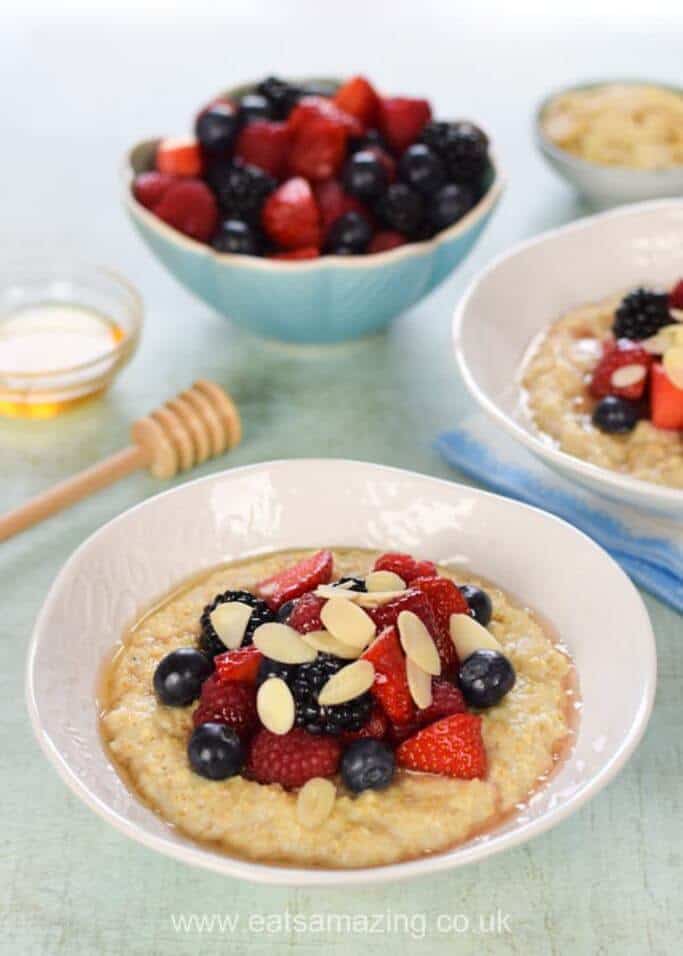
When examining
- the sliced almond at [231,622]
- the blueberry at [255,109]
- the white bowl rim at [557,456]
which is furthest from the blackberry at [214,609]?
the blueberry at [255,109]

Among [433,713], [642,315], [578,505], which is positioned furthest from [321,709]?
[642,315]

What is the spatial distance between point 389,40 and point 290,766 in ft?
10.4

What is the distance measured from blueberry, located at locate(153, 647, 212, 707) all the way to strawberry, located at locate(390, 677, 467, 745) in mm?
280

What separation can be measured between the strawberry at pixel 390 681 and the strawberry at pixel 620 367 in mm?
905

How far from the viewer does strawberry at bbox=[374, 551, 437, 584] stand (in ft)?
6.57

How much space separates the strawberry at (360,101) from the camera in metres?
2.93

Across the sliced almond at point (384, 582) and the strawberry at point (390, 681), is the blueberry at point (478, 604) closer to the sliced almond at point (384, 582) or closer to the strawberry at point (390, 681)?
the sliced almond at point (384, 582)

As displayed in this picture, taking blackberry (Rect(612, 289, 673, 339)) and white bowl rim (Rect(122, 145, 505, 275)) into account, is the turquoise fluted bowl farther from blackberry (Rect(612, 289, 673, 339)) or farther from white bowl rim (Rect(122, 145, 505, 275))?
blackberry (Rect(612, 289, 673, 339))

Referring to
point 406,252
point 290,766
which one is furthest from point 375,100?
point 290,766

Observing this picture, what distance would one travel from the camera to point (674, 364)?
8.13 feet

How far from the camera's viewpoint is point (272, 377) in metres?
2.93

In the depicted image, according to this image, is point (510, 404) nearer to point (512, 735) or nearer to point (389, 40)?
point (512, 735)

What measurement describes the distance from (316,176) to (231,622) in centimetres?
118

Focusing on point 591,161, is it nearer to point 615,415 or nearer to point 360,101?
point 360,101
